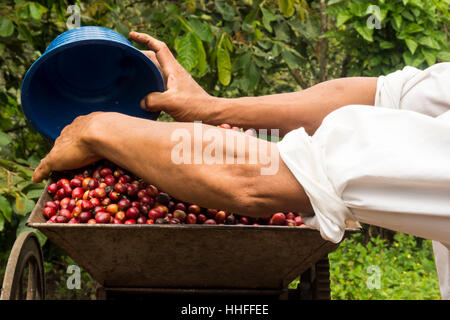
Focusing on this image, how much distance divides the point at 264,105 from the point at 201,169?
0.85 meters

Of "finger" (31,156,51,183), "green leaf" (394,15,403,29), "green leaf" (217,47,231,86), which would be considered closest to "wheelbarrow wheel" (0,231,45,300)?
"finger" (31,156,51,183)

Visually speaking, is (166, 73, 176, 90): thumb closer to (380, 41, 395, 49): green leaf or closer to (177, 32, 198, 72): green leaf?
(177, 32, 198, 72): green leaf

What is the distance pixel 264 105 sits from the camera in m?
1.94

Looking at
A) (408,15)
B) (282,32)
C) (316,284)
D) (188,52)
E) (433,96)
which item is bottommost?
(316,284)

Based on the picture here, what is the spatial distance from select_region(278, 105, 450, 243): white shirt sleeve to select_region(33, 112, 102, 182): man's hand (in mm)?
686

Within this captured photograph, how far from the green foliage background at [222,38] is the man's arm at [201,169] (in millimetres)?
1053

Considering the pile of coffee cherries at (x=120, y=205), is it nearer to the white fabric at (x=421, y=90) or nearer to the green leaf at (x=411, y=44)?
the white fabric at (x=421, y=90)

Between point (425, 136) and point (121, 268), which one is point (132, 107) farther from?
point (425, 136)

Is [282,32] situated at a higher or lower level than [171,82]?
higher

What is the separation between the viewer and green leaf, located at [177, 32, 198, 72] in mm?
2533

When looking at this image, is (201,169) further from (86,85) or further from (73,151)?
(86,85)

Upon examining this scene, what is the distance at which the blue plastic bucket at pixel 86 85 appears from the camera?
1.94 metres

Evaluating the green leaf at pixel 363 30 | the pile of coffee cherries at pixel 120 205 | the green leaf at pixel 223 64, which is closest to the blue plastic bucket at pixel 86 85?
the pile of coffee cherries at pixel 120 205

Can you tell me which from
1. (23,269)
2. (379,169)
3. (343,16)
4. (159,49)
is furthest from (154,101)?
(343,16)
